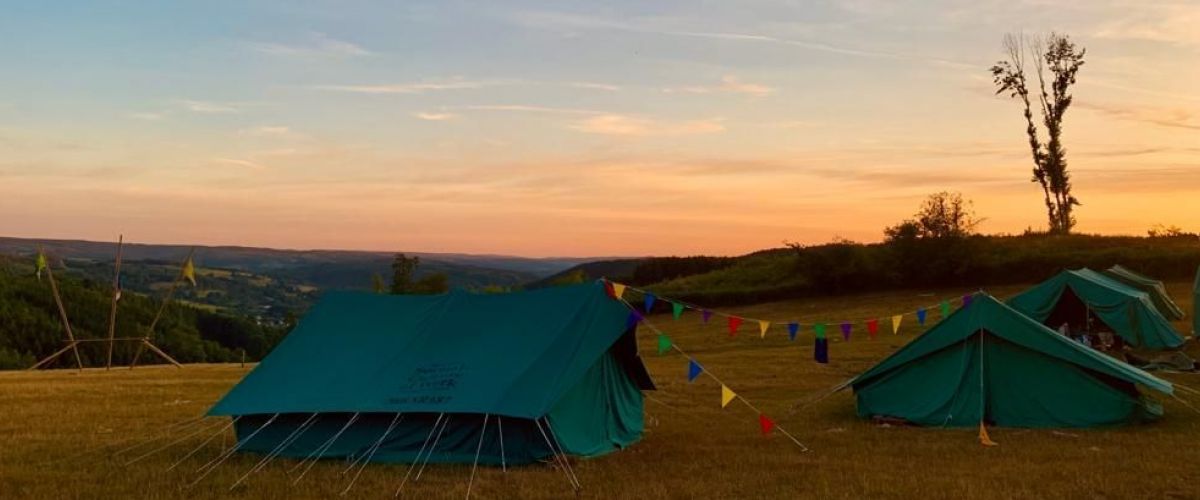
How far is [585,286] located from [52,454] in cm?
680

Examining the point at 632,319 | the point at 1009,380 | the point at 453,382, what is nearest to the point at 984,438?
the point at 1009,380

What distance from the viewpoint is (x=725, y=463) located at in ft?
36.1

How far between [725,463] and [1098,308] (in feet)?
61.0

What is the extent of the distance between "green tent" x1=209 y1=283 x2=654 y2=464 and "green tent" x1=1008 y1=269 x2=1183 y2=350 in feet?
55.7

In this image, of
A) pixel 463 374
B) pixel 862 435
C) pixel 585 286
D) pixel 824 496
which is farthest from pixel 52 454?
pixel 862 435

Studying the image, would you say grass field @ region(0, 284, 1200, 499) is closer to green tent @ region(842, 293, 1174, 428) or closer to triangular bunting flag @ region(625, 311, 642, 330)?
green tent @ region(842, 293, 1174, 428)

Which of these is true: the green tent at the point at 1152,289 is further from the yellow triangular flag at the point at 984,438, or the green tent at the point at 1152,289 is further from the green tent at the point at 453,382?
the green tent at the point at 453,382

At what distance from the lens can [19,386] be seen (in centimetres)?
2136

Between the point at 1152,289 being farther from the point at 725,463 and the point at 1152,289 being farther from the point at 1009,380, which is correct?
the point at 725,463

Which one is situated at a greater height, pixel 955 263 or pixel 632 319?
pixel 955 263

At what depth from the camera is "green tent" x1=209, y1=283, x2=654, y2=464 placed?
1110cm

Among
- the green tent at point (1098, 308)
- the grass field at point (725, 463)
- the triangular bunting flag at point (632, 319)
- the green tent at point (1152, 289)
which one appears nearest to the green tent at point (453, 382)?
the triangular bunting flag at point (632, 319)

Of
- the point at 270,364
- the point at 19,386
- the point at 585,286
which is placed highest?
the point at 585,286

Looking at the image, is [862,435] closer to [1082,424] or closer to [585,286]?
[1082,424]
